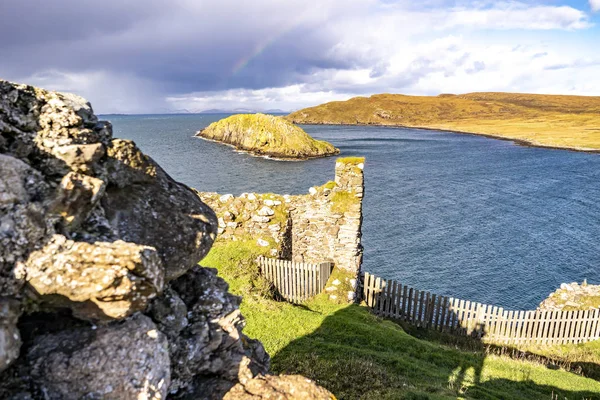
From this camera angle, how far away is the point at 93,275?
4168 millimetres

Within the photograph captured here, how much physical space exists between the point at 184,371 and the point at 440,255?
93.8 ft

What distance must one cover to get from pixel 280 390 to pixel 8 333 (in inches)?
132

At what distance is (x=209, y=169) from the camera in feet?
239

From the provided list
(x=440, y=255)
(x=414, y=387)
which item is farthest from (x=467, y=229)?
(x=414, y=387)

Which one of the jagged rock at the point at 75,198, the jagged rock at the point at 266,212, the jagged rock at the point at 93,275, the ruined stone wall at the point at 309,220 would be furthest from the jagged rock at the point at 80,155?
the jagged rock at the point at 266,212

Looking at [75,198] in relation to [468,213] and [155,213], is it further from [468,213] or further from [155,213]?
[468,213]

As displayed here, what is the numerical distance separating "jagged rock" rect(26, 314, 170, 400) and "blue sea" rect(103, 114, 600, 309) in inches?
945

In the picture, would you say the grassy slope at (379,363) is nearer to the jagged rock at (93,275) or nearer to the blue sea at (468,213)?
the jagged rock at (93,275)

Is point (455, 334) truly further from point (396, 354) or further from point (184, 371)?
point (184, 371)

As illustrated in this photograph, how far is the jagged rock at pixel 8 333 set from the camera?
3.83 meters

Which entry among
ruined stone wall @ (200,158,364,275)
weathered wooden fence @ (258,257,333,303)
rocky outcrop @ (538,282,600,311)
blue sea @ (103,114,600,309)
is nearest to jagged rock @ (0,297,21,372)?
weathered wooden fence @ (258,257,333,303)

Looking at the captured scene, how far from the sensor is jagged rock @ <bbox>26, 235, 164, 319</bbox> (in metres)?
4.14

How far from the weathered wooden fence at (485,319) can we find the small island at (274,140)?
72098 mm

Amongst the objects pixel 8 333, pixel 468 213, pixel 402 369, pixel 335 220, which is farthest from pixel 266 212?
pixel 468 213
